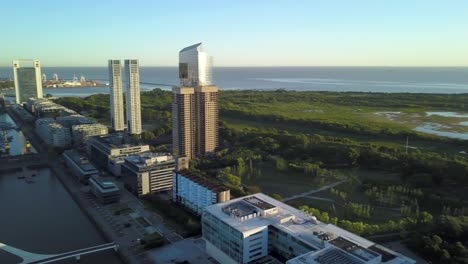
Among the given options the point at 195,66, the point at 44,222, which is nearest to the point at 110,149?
the point at 44,222

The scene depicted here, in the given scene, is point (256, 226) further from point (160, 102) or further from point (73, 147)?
point (160, 102)

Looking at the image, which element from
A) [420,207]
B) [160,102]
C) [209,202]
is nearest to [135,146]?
[209,202]

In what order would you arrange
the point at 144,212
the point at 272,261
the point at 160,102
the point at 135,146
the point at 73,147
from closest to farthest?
the point at 272,261 < the point at 144,212 < the point at 135,146 < the point at 73,147 < the point at 160,102

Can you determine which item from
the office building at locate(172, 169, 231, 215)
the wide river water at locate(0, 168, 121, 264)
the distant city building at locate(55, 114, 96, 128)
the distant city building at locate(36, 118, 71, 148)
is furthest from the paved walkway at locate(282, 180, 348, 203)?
the distant city building at locate(55, 114, 96, 128)

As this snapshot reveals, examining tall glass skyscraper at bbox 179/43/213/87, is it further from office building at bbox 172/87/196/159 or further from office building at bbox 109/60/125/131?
office building at bbox 109/60/125/131

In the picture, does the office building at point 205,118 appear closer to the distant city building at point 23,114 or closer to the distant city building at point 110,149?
the distant city building at point 110,149

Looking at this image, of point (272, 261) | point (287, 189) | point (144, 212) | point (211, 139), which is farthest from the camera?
point (211, 139)
